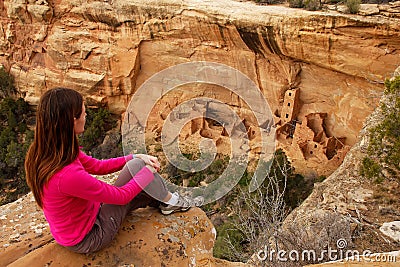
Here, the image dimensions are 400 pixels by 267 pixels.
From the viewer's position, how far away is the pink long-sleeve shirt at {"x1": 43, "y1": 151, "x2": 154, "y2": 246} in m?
1.74

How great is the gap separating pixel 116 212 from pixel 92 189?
1.07 ft

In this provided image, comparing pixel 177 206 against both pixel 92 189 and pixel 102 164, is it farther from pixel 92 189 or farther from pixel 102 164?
pixel 92 189

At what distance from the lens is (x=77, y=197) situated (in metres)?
1.84

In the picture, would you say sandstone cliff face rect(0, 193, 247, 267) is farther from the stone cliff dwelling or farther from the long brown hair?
the stone cliff dwelling

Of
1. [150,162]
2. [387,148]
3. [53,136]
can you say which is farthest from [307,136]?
[53,136]

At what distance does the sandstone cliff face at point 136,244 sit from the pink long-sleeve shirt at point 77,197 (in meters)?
0.12

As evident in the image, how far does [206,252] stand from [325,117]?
7442 mm

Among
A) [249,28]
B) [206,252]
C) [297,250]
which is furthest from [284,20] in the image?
[206,252]

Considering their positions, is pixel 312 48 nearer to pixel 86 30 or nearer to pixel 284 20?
pixel 284 20

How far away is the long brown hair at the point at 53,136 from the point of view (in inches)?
66.6

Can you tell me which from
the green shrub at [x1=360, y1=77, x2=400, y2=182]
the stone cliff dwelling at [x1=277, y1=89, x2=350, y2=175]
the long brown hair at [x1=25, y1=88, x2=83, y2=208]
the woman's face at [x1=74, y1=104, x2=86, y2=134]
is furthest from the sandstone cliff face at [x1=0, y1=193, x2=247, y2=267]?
the stone cliff dwelling at [x1=277, y1=89, x2=350, y2=175]

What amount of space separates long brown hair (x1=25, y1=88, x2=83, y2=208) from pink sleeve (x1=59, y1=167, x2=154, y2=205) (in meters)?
0.07

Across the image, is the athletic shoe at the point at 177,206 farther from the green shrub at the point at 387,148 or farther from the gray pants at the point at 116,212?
the green shrub at the point at 387,148

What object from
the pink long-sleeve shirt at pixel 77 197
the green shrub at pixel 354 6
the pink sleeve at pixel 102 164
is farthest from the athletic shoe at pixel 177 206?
the green shrub at pixel 354 6
